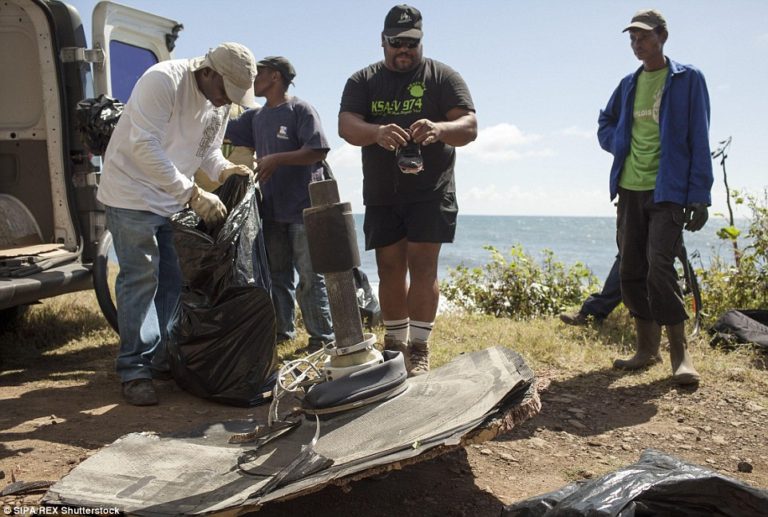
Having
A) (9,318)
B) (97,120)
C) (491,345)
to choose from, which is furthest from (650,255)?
(9,318)

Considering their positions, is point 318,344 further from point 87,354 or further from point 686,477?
point 686,477

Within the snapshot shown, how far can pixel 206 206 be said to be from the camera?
12.8 feet

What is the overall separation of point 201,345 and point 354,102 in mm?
1597

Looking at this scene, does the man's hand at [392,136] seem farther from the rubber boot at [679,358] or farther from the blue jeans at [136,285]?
the rubber boot at [679,358]

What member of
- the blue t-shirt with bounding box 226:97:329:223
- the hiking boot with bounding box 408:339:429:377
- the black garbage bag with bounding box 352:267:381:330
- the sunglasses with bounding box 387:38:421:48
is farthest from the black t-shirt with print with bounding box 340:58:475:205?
the black garbage bag with bounding box 352:267:381:330

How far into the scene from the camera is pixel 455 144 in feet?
12.9

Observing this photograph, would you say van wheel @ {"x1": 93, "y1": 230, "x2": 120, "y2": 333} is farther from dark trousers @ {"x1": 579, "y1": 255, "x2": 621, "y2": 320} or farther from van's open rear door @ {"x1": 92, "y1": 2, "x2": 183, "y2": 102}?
dark trousers @ {"x1": 579, "y1": 255, "x2": 621, "y2": 320}

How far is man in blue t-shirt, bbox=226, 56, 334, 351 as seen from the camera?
5.08 metres

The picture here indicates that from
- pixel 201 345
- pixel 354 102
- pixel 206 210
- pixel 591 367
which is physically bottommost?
pixel 591 367

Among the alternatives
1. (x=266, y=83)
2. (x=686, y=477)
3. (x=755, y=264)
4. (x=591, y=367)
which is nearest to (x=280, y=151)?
(x=266, y=83)

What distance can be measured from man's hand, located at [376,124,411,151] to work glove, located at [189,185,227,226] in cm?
97

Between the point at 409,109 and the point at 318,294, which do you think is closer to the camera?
the point at 409,109

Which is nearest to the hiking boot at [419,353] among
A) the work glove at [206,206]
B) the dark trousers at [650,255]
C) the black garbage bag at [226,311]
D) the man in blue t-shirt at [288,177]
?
the black garbage bag at [226,311]

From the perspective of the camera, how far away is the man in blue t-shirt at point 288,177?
5082mm
